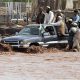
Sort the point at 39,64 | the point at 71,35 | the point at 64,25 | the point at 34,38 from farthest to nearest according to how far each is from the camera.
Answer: the point at 64,25 → the point at 71,35 → the point at 34,38 → the point at 39,64

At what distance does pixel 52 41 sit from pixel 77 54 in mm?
2188

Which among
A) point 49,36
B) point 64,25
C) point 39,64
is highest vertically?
point 64,25

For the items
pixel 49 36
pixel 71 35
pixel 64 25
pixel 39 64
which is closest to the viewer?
pixel 39 64

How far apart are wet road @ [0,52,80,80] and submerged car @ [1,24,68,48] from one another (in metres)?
0.84

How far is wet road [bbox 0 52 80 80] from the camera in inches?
515

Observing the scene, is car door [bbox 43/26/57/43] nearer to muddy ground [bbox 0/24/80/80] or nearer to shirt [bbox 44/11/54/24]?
muddy ground [bbox 0/24/80/80]

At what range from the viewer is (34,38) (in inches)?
808

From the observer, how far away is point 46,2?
42812mm

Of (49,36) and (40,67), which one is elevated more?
(49,36)

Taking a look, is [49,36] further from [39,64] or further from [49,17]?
[39,64]

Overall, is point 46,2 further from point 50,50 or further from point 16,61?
point 16,61

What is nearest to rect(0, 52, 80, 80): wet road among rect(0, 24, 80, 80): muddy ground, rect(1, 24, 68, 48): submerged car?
rect(0, 24, 80, 80): muddy ground

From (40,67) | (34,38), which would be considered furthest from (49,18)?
(40,67)

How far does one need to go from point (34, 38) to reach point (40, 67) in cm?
553
